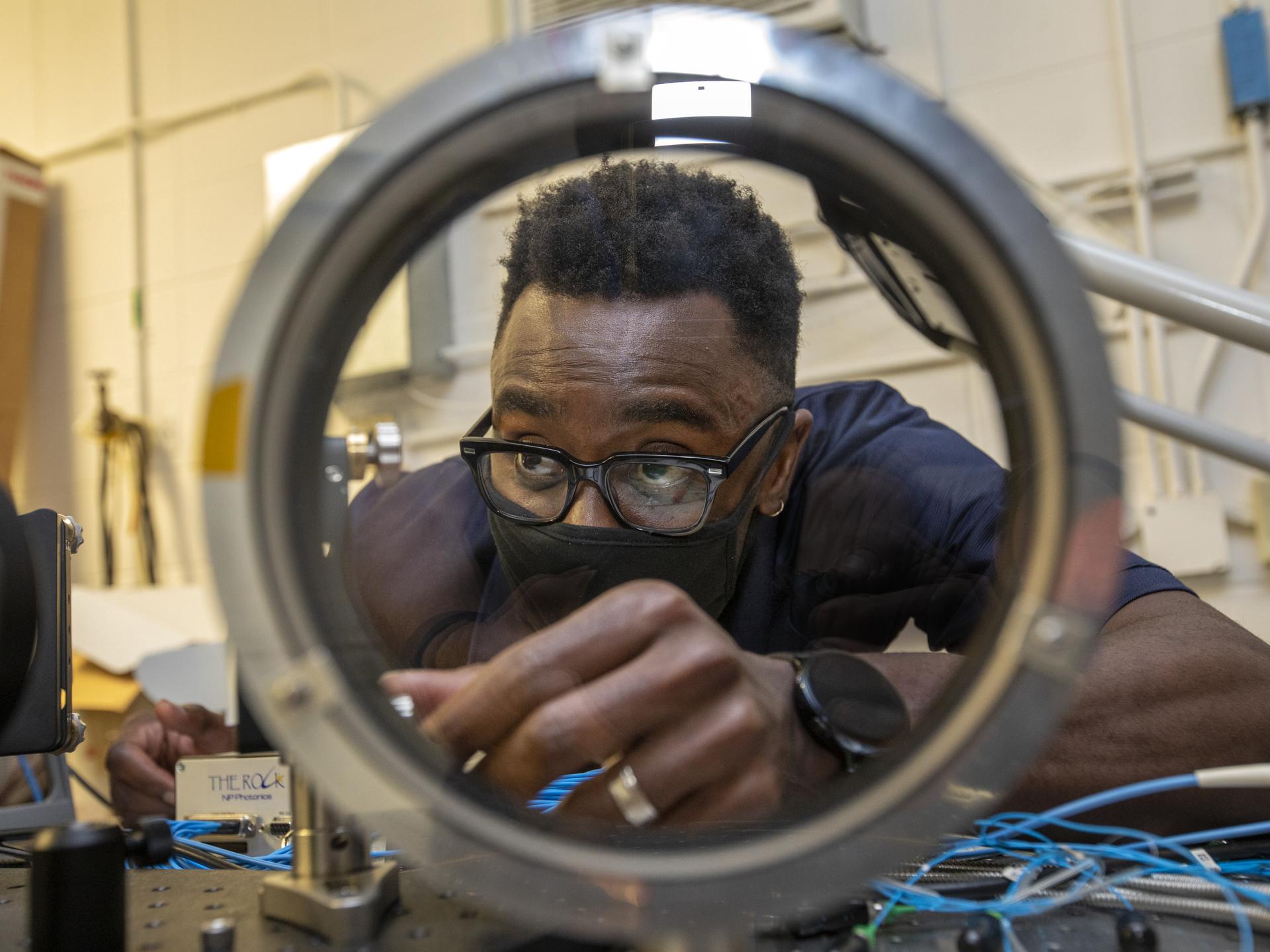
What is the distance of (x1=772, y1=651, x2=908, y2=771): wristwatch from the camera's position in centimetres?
42

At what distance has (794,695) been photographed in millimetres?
454

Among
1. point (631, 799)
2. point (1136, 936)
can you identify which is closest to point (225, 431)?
point (631, 799)

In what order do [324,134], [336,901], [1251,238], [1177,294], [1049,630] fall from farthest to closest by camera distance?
[324,134]
[1251,238]
[1177,294]
[336,901]
[1049,630]

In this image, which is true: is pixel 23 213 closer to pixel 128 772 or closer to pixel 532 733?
pixel 128 772

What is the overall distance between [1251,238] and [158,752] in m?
1.86

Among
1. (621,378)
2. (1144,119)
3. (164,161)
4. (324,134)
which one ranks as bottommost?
(621,378)

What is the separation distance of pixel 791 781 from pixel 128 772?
1056mm

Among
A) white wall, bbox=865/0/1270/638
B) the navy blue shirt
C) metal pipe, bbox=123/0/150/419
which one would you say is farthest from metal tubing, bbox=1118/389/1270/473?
metal pipe, bbox=123/0/150/419

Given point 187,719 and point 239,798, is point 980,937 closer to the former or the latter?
point 239,798

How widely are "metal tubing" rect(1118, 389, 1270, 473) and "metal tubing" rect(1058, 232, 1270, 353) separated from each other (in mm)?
202

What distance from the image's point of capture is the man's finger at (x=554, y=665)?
1.24 ft

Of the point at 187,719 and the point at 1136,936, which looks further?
the point at 187,719

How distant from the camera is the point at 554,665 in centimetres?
38

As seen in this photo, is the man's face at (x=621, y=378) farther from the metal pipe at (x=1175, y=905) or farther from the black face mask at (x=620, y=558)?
the metal pipe at (x=1175, y=905)
